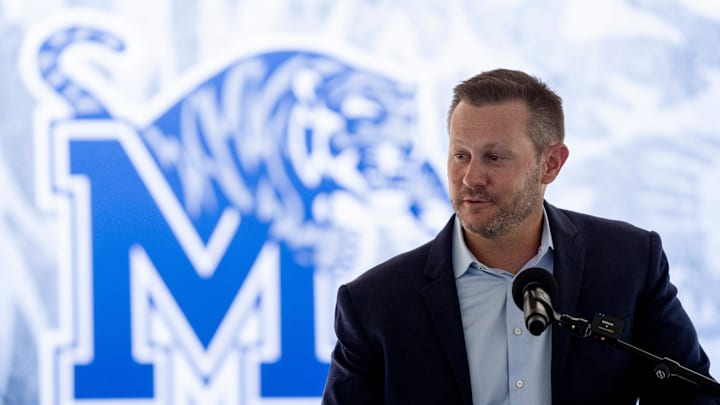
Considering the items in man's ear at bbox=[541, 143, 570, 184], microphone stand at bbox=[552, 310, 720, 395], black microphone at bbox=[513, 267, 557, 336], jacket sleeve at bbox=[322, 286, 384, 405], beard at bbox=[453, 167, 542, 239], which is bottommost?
jacket sleeve at bbox=[322, 286, 384, 405]

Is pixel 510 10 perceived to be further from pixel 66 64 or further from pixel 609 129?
pixel 66 64

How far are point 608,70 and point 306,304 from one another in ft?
5.14

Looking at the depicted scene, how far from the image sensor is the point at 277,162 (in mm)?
3871

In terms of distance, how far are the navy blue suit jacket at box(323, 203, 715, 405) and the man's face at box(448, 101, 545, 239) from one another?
15cm

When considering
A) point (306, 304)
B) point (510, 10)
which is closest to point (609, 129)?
point (510, 10)

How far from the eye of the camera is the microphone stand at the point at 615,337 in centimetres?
171

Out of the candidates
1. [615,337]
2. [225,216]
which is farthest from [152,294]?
[615,337]

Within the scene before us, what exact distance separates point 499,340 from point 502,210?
326mm

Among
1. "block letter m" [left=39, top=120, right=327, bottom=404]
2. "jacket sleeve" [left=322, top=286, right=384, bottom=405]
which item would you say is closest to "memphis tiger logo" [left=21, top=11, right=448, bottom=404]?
"block letter m" [left=39, top=120, right=327, bottom=404]

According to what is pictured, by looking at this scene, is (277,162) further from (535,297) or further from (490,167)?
(535,297)

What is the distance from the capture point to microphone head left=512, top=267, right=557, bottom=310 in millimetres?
1794

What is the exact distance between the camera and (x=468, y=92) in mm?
2412

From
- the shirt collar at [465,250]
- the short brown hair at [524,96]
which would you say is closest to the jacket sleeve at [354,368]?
the shirt collar at [465,250]

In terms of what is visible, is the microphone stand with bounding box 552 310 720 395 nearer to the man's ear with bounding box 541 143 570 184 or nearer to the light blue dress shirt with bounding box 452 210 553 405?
the light blue dress shirt with bounding box 452 210 553 405
